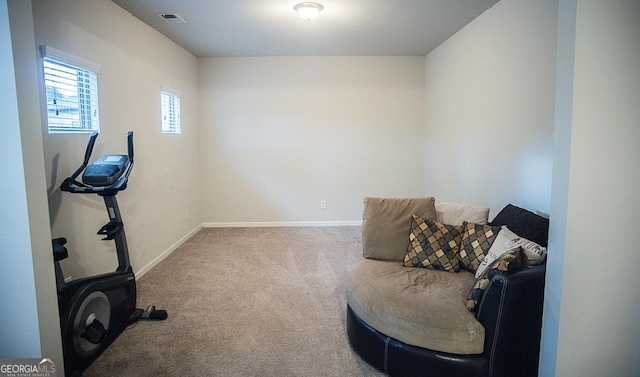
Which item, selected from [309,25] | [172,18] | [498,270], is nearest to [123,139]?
[172,18]

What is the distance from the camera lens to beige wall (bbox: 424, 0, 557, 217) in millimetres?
2740

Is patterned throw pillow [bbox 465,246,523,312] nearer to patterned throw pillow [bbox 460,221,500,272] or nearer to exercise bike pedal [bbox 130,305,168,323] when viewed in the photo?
patterned throw pillow [bbox 460,221,500,272]

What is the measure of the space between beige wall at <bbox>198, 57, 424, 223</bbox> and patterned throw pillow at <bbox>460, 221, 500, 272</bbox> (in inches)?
131

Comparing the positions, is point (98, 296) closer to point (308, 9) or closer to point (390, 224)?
point (390, 224)

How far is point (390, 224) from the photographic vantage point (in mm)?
2871

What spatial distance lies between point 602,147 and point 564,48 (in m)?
0.47

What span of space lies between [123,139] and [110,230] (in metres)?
1.17

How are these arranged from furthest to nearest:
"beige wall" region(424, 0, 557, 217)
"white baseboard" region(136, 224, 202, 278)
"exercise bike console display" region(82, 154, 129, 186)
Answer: "white baseboard" region(136, 224, 202, 278) < "beige wall" region(424, 0, 557, 217) < "exercise bike console display" region(82, 154, 129, 186)

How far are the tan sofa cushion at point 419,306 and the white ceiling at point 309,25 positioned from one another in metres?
2.43

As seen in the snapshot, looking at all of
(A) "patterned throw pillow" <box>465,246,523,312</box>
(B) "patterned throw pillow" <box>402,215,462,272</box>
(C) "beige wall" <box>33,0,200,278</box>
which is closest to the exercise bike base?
(C) "beige wall" <box>33,0,200,278</box>

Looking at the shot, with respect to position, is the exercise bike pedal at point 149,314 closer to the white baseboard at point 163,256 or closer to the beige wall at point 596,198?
the white baseboard at point 163,256

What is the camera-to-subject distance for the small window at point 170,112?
4.48 m

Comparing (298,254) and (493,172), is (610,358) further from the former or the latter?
(298,254)

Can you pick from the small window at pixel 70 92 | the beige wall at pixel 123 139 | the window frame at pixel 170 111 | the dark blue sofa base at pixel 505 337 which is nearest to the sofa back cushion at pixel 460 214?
the dark blue sofa base at pixel 505 337
